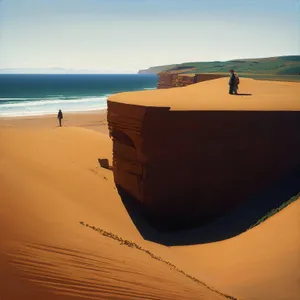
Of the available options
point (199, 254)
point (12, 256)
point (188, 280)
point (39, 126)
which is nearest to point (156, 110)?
point (199, 254)

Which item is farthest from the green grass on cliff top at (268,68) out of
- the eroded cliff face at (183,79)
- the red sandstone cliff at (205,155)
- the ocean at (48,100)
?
the red sandstone cliff at (205,155)

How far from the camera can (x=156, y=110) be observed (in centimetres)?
1066

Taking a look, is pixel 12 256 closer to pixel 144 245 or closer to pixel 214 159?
pixel 144 245

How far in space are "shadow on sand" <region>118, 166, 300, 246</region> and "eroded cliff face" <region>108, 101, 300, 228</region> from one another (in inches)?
9.1

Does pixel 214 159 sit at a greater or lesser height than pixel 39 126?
greater

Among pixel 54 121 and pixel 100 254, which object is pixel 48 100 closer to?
pixel 54 121

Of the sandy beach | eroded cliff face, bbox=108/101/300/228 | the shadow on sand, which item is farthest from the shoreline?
the sandy beach

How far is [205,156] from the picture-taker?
423 inches

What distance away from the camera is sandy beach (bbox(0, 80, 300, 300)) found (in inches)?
213

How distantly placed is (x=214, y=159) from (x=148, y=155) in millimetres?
1791

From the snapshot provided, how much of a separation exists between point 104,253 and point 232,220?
5069 millimetres

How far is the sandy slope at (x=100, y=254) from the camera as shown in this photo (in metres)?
5.39

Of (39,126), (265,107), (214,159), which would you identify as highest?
(265,107)

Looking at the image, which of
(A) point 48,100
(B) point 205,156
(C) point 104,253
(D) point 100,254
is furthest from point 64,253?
(A) point 48,100
